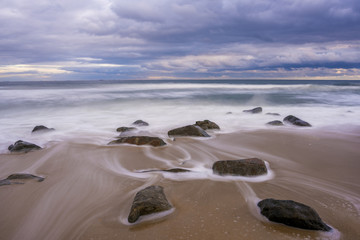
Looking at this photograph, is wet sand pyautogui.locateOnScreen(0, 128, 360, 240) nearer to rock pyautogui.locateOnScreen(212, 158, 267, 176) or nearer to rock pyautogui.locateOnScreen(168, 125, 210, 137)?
rock pyautogui.locateOnScreen(212, 158, 267, 176)

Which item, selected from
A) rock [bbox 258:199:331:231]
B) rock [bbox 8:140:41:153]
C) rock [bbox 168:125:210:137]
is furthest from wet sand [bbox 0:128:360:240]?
rock [bbox 168:125:210:137]

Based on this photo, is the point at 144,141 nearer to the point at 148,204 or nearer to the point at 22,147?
the point at 22,147

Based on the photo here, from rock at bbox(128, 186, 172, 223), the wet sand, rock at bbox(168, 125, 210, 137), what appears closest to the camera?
the wet sand

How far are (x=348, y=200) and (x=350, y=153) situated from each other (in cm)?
253

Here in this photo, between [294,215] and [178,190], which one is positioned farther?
[178,190]

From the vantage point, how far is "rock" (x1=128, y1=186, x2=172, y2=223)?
2811 mm

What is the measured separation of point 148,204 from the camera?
113 inches

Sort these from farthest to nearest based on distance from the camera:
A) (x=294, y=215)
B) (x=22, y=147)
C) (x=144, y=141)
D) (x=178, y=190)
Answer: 1. (x=144, y=141)
2. (x=22, y=147)
3. (x=178, y=190)
4. (x=294, y=215)

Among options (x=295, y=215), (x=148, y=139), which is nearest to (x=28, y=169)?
(x=148, y=139)

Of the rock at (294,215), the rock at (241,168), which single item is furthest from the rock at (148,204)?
the rock at (241,168)

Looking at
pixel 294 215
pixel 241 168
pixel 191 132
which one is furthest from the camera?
pixel 191 132

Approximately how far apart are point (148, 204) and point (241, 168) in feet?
5.74

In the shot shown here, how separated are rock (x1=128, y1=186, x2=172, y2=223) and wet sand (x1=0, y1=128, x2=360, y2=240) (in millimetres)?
96


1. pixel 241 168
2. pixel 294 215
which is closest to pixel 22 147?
pixel 241 168
